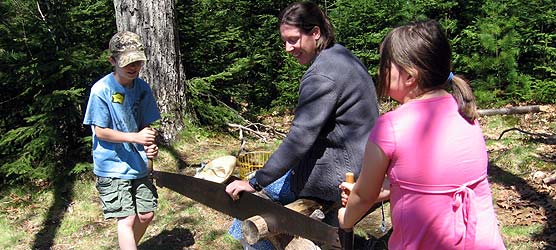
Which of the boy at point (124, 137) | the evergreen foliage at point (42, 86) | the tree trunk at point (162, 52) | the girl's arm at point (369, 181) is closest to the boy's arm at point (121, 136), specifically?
the boy at point (124, 137)

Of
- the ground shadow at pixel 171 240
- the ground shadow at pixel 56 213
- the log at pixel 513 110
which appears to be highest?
the log at pixel 513 110

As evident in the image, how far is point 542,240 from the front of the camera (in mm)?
4527

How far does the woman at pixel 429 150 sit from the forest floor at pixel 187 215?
269cm

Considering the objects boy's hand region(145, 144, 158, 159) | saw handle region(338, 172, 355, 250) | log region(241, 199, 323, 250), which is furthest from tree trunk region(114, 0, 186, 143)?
saw handle region(338, 172, 355, 250)

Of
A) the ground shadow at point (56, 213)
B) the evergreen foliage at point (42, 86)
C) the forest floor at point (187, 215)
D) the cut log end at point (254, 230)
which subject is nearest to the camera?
the cut log end at point (254, 230)

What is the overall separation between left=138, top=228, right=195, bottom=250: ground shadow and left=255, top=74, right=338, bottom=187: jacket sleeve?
243 centimetres

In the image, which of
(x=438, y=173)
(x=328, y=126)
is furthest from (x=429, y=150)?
(x=328, y=126)

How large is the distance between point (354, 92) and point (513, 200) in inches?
126

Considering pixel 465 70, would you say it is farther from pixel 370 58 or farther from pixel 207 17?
pixel 207 17

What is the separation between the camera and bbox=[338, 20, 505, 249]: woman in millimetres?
1998

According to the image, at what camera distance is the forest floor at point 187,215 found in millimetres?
Result: 4918

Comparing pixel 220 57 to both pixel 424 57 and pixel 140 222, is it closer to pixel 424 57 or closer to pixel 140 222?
pixel 140 222

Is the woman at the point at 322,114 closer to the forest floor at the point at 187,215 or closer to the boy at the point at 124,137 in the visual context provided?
the boy at the point at 124,137

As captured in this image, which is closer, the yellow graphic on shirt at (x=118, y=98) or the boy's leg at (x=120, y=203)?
the yellow graphic on shirt at (x=118, y=98)
